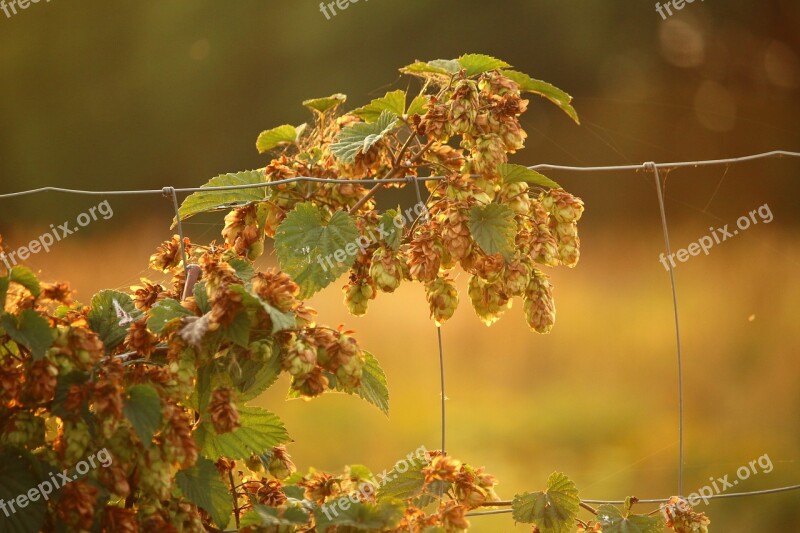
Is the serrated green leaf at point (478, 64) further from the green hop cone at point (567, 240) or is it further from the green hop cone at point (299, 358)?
the green hop cone at point (299, 358)

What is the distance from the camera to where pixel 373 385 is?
0.85m

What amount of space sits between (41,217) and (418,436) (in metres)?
1.55

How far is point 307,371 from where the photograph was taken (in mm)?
715

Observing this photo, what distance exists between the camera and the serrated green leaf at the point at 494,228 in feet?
2.56

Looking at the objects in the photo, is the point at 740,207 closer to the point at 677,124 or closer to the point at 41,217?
the point at 677,124

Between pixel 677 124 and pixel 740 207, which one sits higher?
pixel 677 124

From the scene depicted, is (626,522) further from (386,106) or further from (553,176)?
(553,176)

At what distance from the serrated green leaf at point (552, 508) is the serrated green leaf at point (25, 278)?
486 mm

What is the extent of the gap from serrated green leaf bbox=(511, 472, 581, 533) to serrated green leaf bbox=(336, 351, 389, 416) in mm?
164

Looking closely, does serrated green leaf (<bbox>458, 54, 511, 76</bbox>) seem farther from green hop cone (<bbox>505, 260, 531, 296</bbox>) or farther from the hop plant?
the hop plant

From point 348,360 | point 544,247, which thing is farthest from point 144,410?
point 544,247

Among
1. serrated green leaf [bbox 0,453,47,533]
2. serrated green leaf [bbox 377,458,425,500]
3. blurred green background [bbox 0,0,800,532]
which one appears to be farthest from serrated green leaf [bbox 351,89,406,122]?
blurred green background [bbox 0,0,800,532]

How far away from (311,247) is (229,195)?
0.42 feet

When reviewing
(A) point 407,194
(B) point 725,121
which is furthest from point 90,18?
(B) point 725,121
